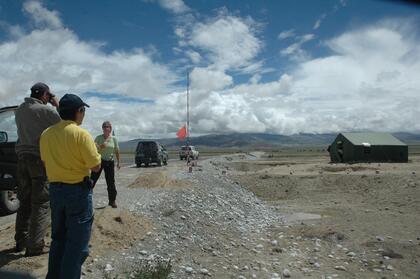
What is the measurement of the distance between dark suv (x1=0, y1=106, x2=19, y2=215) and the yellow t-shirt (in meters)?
6.02

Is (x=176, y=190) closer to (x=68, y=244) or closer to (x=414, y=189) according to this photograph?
(x=68, y=244)

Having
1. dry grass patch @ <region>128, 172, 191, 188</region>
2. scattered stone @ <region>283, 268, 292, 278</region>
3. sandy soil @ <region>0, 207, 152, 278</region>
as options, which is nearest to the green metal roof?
dry grass patch @ <region>128, 172, 191, 188</region>

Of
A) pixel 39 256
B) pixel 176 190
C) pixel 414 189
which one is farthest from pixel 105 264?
pixel 414 189

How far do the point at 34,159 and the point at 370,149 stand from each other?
33465mm

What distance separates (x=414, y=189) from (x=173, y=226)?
41.5 ft

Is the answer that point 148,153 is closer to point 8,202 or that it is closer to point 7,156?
point 8,202

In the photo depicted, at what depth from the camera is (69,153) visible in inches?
180

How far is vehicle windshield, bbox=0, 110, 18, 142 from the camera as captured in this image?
10188 mm

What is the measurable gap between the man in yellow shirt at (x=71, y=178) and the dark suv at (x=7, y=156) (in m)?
5.99

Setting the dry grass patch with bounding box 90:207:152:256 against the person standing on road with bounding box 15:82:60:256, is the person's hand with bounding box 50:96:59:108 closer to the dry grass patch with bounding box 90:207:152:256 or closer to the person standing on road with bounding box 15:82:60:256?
the person standing on road with bounding box 15:82:60:256

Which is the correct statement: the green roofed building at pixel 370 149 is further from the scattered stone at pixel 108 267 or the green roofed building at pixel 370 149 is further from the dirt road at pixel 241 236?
the scattered stone at pixel 108 267

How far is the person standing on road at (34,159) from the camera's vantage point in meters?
6.02

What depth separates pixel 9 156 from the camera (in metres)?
10.1

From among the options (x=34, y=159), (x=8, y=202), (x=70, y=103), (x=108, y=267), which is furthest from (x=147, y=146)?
(x=70, y=103)
